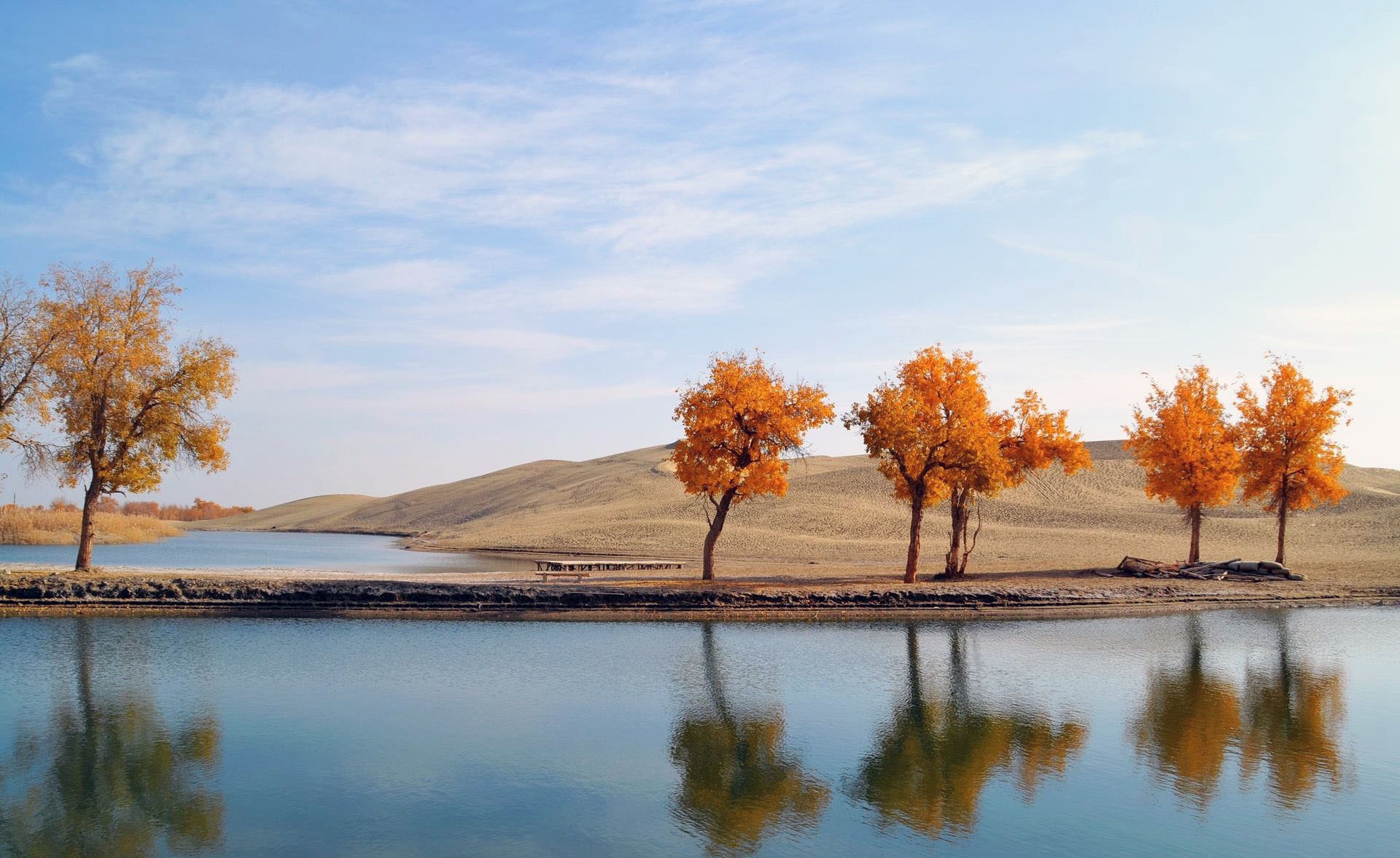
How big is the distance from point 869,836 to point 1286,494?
42441 mm

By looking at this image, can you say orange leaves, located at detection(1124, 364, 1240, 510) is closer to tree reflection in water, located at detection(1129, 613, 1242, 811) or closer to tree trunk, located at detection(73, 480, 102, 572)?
tree reflection in water, located at detection(1129, 613, 1242, 811)

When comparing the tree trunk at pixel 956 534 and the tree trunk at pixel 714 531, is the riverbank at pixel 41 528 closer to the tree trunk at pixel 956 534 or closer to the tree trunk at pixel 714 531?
the tree trunk at pixel 714 531

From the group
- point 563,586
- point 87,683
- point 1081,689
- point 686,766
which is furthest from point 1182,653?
point 87,683

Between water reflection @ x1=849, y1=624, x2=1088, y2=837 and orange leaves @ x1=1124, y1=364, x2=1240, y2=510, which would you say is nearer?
water reflection @ x1=849, y1=624, x2=1088, y2=837

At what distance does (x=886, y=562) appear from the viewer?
5156 centimetres

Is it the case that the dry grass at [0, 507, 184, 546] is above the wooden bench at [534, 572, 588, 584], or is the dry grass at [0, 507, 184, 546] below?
above

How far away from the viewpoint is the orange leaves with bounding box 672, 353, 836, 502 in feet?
121

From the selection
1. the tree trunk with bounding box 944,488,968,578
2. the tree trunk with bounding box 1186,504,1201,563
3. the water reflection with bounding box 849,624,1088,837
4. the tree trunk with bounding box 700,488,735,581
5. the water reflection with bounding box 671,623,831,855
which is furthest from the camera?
the tree trunk with bounding box 1186,504,1201,563

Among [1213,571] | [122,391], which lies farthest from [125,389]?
[1213,571]

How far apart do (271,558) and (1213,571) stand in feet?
179

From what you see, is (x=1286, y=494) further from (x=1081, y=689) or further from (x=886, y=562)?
(x=1081, y=689)

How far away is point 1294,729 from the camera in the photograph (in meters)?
19.6

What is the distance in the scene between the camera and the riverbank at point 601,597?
106ft

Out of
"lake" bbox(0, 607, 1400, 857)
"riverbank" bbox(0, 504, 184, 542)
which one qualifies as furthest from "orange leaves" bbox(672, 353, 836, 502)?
"riverbank" bbox(0, 504, 184, 542)
